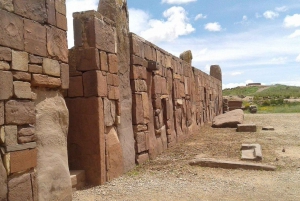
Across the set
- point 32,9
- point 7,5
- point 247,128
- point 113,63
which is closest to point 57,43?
point 32,9

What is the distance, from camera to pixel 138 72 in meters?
7.52

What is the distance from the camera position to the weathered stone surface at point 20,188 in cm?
364

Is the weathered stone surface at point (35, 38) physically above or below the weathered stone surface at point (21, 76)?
above

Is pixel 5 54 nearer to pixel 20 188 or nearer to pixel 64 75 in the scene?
pixel 64 75

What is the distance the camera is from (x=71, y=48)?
596 centimetres

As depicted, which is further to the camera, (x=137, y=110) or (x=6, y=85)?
(x=137, y=110)

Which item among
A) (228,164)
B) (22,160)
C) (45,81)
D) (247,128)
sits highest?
(45,81)

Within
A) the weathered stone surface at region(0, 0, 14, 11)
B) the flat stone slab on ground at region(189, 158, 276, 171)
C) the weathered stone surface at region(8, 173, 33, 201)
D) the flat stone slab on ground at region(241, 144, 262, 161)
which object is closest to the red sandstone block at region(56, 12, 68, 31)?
the weathered stone surface at region(0, 0, 14, 11)

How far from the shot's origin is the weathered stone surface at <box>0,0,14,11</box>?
3.64 meters

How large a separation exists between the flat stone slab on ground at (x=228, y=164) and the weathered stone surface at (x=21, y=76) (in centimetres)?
431

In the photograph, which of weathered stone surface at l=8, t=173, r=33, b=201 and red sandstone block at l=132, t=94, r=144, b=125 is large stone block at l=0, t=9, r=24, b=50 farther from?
red sandstone block at l=132, t=94, r=144, b=125

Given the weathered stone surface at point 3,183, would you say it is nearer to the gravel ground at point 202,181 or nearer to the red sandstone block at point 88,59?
the gravel ground at point 202,181

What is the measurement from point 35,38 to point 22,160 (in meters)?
1.53

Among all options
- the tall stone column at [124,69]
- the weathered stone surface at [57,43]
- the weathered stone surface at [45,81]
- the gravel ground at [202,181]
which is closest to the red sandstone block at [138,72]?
the tall stone column at [124,69]
